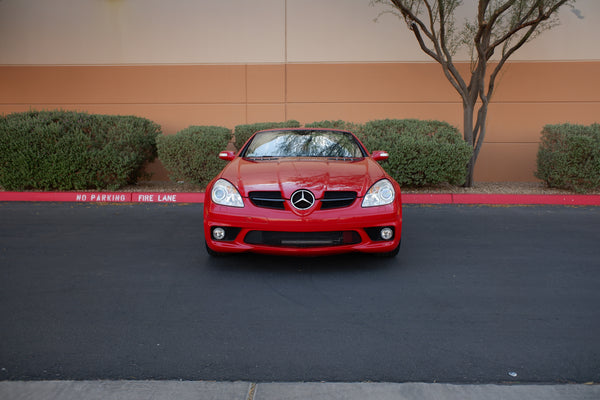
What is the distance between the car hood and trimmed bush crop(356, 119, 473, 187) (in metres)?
4.10

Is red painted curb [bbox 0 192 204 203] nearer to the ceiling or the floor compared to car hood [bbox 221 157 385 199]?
nearer to the floor

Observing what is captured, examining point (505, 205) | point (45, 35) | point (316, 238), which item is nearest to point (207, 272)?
point (316, 238)

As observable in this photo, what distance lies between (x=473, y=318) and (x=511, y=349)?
508 millimetres

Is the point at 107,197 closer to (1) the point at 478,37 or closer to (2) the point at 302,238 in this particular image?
(2) the point at 302,238

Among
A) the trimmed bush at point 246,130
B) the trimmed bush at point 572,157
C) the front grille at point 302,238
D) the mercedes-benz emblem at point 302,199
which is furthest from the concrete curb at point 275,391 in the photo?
the trimmed bush at point 246,130

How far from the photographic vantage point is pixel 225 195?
4617mm

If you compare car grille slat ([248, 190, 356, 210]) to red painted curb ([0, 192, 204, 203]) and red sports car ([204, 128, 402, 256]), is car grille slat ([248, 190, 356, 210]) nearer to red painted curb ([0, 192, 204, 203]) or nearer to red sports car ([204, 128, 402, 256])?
red sports car ([204, 128, 402, 256])

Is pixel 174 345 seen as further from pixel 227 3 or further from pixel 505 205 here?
pixel 227 3

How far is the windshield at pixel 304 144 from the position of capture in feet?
18.7

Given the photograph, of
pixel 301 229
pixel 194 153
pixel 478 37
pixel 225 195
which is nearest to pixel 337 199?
pixel 301 229

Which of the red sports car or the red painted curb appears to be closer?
the red sports car

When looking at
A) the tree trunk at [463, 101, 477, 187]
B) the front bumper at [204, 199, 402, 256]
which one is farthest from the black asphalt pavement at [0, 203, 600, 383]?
the tree trunk at [463, 101, 477, 187]

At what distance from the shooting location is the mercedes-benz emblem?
14.5ft

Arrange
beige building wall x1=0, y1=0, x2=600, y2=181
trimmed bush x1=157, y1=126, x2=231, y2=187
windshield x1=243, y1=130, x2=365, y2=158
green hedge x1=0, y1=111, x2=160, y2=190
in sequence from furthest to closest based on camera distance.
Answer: beige building wall x1=0, y1=0, x2=600, y2=181 < trimmed bush x1=157, y1=126, x2=231, y2=187 < green hedge x1=0, y1=111, x2=160, y2=190 < windshield x1=243, y1=130, x2=365, y2=158
